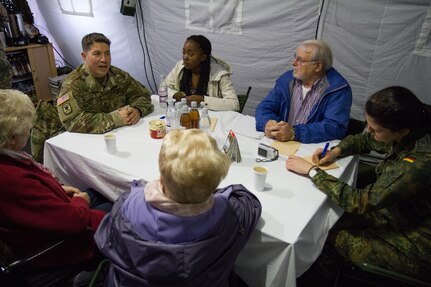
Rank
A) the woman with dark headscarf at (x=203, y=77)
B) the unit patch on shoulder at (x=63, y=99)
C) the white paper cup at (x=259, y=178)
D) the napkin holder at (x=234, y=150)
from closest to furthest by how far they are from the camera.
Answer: the white paper cup at (x=259, y=178)
the napkin holder at (x=234, y=150)
the unit patch on shoulder at (x=63, y=99)
the woman with dark headscarf at (x=203, y=77)

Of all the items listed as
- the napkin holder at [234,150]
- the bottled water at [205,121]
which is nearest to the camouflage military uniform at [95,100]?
the bottled water at [205,121]

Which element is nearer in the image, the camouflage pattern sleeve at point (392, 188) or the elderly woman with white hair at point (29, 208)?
the elderly woman with white hair at point (29, 208)

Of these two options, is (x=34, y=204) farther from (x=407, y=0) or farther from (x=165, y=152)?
(x=407, y=0)

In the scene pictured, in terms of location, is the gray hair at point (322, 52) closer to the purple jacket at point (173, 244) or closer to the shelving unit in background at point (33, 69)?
the purple jacket at point (173, 244)

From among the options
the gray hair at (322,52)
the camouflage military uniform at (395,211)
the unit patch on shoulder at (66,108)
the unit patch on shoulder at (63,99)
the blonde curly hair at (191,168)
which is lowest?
the camouflage military uniform at (395,211)

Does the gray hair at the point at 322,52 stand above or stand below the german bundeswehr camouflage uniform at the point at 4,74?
above

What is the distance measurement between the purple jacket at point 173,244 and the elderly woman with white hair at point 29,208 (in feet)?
0.84

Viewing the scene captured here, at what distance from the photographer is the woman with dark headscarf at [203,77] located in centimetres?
240

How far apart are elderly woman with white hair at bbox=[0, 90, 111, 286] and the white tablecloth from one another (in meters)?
0.34

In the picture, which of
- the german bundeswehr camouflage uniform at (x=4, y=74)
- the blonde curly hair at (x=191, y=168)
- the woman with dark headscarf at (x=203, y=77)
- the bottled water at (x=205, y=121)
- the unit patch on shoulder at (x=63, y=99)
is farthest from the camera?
the german bundeswehr camouflage uniform at (x=4, y=74)

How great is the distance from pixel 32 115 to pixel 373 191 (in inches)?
54.8

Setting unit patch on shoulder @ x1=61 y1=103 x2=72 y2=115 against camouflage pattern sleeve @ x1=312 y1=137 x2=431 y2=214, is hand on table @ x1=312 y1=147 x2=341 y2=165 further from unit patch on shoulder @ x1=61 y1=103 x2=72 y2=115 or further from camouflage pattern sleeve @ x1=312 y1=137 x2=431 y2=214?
unit patch on shoulder @ x1=61 y1=103 x2=72 y2=115

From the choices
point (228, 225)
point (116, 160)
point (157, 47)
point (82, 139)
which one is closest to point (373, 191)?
point (228, 225)

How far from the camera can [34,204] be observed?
3.60ft
